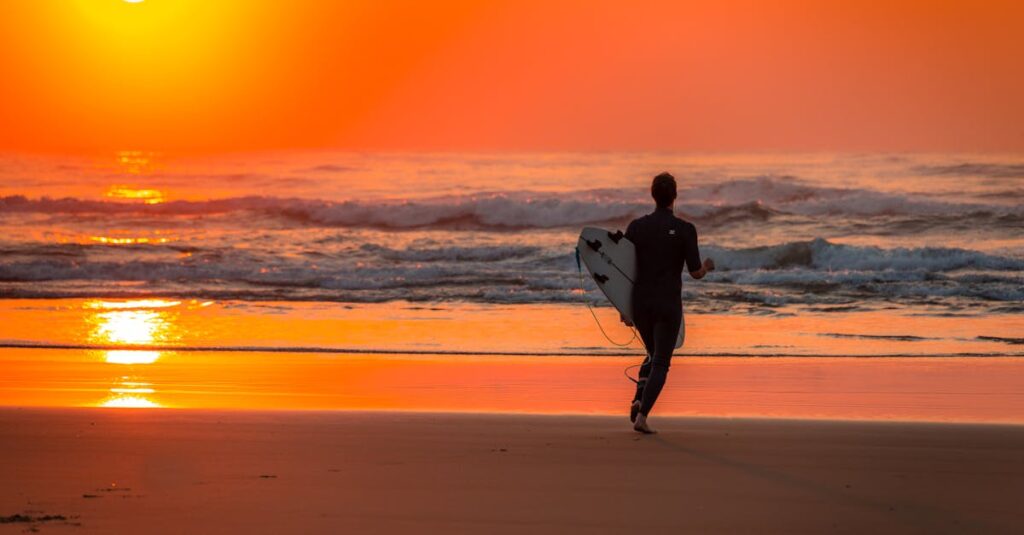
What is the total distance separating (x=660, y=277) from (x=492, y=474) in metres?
1.64

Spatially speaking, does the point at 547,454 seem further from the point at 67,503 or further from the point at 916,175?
the point at 916,175

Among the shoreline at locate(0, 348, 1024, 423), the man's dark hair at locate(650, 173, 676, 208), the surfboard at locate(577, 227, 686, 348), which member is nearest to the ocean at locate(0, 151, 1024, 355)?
the shoreline at locate(0, 348, 1024, 423)

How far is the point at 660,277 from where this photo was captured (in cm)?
718

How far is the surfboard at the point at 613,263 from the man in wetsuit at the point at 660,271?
0.12 m

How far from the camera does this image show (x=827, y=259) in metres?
23.9

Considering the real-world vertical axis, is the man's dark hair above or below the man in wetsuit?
above

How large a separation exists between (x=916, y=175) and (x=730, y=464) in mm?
39486

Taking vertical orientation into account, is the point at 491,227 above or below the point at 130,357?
below

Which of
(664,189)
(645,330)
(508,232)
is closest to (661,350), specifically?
(645,330)

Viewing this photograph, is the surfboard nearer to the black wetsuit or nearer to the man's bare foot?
the black wetsuit

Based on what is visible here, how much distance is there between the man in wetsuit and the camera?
281 inches

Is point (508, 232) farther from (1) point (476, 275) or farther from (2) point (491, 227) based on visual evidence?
(1) point (476, 275)

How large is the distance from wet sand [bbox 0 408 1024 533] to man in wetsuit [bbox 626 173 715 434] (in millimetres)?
423

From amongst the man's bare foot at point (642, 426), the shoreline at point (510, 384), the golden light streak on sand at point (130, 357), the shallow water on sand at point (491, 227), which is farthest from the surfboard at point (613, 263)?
the shallow water on sand at point (491, 227)
